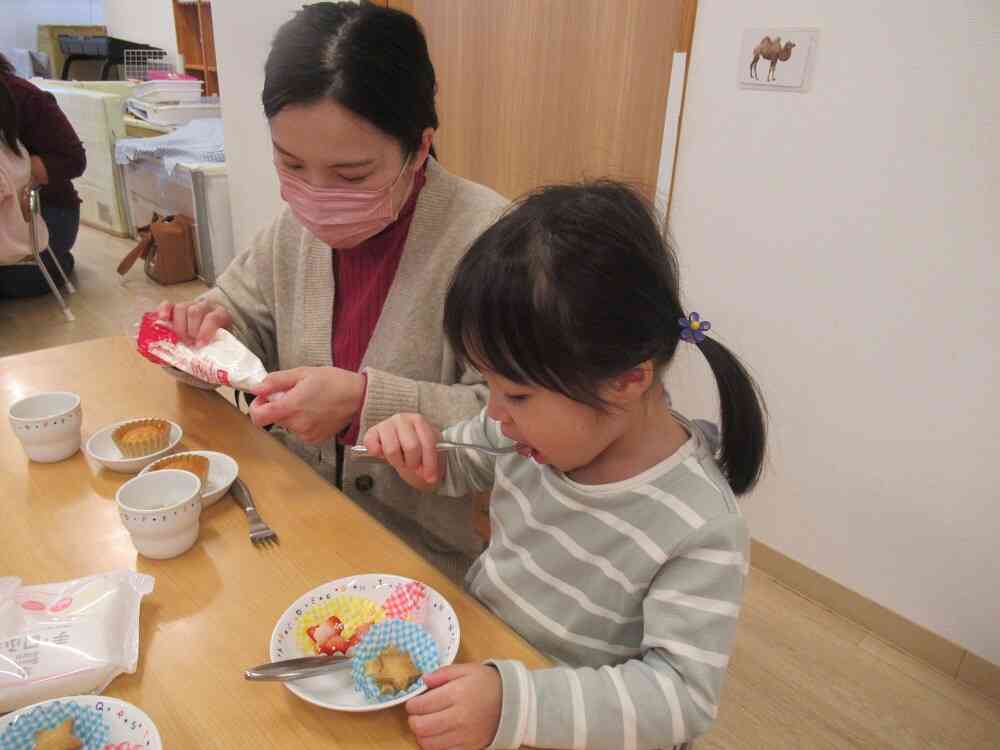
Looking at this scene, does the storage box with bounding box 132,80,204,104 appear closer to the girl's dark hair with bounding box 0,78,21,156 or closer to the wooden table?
the girl's dark hair with bounding box 0,78,21,156

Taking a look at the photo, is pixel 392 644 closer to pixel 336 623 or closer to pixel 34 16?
pixel 336 623

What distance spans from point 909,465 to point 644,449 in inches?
46.3

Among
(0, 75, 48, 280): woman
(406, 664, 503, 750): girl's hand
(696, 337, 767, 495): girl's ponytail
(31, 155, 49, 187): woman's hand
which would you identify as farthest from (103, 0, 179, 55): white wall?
(406, 664, 503, 750): girl's hand

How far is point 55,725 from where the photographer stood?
0.55 meters

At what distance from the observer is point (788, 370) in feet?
5.82

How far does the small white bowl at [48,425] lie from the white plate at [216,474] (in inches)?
4.9

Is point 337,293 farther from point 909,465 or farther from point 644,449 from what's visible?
point 909,465

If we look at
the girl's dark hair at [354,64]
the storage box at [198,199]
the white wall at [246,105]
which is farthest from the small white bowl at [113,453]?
the storage box at [198,199]

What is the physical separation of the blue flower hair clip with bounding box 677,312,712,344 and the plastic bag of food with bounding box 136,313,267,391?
576 millimetres

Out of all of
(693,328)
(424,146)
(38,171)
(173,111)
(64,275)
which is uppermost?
(424,146)

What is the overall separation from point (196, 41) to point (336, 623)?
5610 millimetres

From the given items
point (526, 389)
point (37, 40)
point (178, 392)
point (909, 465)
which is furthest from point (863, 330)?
point (37, 40)

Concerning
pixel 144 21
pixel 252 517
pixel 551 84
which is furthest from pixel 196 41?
pixel 252 517

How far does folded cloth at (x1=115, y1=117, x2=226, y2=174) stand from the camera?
12.3ft
